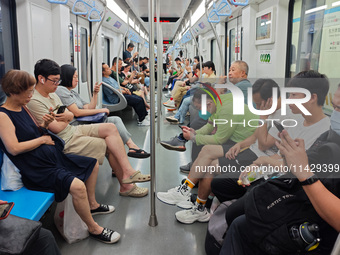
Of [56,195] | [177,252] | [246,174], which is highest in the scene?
[246,174]

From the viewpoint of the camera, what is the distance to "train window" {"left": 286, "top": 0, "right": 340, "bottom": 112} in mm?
2967

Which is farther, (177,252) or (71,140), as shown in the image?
(71,140)

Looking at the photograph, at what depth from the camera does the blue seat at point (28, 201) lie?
1847 mm

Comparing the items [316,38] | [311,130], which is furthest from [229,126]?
[316,38]

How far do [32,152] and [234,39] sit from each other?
5826mm

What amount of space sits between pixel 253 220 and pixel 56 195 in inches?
51.0

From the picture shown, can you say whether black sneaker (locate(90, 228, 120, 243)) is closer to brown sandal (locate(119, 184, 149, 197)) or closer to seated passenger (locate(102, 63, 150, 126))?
brown sandal (locate(119, 184, 149, 197))

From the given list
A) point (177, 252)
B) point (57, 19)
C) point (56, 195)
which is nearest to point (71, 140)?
point (56, 195)

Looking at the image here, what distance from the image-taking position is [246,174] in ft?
6.94

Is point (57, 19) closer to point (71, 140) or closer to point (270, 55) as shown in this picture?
point (71, 140)

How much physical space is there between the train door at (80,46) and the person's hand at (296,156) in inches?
198

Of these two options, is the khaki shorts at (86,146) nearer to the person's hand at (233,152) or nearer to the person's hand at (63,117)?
the person's hand at (63,117)

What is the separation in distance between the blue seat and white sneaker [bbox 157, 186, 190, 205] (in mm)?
1064

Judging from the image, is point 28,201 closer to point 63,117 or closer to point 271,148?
point 63,117
